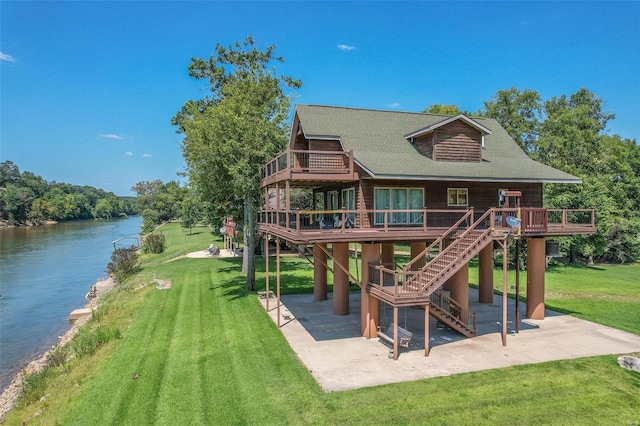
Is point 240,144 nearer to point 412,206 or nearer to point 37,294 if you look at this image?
point 412,206

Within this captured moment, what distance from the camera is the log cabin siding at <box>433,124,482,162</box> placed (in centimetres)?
1928

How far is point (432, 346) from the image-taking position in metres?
15.7

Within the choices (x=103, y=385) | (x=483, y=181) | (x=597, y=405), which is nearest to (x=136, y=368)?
(x=103, y=385)

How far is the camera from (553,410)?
10.7 meters

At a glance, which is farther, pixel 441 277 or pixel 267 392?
pixel 441 277

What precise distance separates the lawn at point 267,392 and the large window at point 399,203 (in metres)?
6.64

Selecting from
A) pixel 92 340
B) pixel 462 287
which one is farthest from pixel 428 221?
pixel 92 340

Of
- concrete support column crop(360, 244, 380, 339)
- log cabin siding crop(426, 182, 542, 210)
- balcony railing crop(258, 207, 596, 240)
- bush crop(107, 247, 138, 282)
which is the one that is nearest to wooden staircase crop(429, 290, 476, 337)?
concrete support column crop(360, 244, 380, 339)

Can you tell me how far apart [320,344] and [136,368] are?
21.6ft

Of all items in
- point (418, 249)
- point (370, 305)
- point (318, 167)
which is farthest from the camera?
point (418, 249)

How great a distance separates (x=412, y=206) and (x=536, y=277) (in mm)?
6993

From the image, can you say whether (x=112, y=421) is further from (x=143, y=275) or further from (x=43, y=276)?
(x=43, y=276)

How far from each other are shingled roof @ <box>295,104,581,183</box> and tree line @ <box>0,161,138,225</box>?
121390 millimetres

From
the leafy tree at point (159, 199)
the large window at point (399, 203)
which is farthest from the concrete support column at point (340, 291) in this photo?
the leafy tree at point (159, 199)
